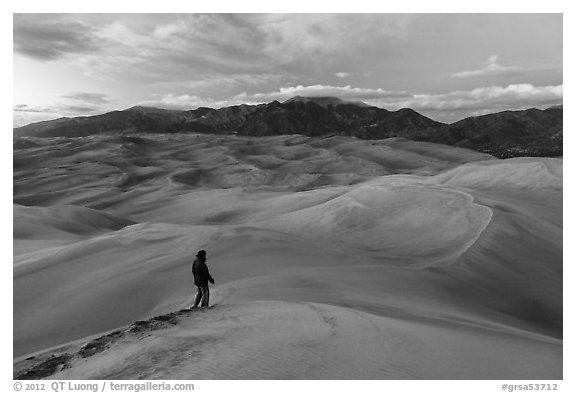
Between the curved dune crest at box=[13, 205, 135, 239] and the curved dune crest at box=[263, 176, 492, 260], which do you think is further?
the curved dune crest at box=[13, 205, 135, 239]

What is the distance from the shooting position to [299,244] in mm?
15250

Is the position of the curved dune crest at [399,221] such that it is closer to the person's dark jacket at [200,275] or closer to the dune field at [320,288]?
the dune field at [320,288]

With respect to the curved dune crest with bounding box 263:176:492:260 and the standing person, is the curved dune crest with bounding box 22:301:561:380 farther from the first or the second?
the curved dune crest with bounding box 263:176:492:260

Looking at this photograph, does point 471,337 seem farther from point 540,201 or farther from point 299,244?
point 540,201

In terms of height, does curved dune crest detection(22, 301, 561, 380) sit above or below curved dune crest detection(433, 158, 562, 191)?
below

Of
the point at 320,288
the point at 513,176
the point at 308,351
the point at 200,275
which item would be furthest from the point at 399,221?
the point at 513,176

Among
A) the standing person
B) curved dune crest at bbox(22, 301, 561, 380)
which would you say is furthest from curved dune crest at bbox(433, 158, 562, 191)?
the standing person

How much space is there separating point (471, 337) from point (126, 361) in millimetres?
4956

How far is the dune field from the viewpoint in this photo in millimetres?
5656

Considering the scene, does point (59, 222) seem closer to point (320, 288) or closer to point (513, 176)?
point (320, 288)

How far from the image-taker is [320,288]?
33.0 ft

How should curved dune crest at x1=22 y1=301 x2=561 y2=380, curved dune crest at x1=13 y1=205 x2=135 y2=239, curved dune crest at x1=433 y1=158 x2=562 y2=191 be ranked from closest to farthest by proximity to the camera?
curved dune crest at x1=22 y1=301 x2=561 y2=380 < curved dune crest at x1=13 y1=205 x2=135 y2=239 < curved dune crest at x1=433 y1=158 x2=562 y2=191

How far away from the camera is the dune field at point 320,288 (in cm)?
566

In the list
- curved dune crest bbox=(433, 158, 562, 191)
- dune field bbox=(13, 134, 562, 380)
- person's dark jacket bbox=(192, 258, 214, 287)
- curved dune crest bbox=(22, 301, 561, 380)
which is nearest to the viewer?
curved dune crest bbox=(22, 301, 561, 380)
